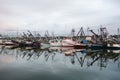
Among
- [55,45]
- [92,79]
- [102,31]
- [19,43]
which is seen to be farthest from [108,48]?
[92,79]

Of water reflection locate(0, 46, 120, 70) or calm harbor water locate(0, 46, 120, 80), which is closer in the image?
calm harbor water locate(0, 46, 120, 80)

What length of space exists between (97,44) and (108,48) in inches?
127

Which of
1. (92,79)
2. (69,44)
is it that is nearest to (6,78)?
(92,79)

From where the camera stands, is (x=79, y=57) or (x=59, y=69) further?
(x=79, y=57)

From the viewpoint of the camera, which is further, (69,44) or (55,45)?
(55,45)

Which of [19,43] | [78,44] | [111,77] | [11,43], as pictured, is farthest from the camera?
[11,43]

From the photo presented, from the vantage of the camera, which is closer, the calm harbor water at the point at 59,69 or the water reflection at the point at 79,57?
the calm harbor water at the point at 59,69

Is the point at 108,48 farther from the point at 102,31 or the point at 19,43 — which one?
the point at 19,43

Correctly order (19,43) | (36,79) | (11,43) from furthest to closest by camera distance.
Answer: (11,43), (19,43), (36,79)

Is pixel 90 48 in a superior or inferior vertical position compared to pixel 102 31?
inferior

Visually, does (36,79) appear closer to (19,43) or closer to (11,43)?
(19,43)

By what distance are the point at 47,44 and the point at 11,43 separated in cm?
2185

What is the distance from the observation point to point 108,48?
58.3 m

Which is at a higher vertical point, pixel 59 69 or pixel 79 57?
pixel 59 69
